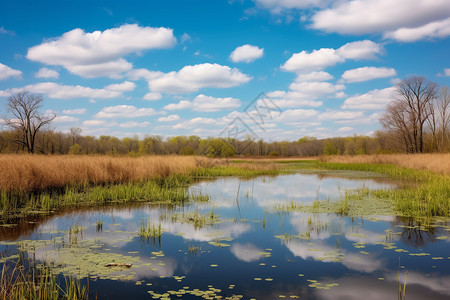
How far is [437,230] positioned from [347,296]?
476 centimetres

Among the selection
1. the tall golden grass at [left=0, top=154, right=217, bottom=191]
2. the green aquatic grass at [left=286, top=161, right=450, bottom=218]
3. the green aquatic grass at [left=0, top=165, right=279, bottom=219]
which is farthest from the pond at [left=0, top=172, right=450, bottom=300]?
the tall golden grass at [left=0, top=154, right=217, bottom=191]

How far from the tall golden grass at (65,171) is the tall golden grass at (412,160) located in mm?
16688

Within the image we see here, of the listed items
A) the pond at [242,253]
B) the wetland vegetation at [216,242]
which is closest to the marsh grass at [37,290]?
the wetland vegetation at [216,242]

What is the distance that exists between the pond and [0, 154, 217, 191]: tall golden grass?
2.68 meters

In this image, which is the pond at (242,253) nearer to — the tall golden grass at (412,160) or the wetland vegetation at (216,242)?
the wetland vegetation at (216,242)

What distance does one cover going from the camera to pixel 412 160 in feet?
86.3

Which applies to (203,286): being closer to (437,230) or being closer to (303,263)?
(303,263)

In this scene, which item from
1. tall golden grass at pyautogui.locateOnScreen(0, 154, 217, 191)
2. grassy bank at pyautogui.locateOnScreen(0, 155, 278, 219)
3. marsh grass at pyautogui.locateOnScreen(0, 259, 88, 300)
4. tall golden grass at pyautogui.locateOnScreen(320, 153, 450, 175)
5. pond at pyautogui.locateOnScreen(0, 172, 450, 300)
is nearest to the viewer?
marsh grass at pyautogui.locateOnScreen(0, 259, 88, 300)

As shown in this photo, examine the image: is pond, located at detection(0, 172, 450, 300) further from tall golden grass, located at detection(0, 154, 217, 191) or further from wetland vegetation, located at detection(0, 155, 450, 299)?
tall golden grass, located at detection(0, 154, 217, 191)

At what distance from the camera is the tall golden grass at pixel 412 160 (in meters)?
20.6

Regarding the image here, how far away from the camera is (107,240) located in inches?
267

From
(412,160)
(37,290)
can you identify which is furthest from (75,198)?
(412,160)

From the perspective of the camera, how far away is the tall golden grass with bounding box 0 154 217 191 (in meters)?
10.5

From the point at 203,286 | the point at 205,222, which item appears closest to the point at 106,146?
the point at 205,222
